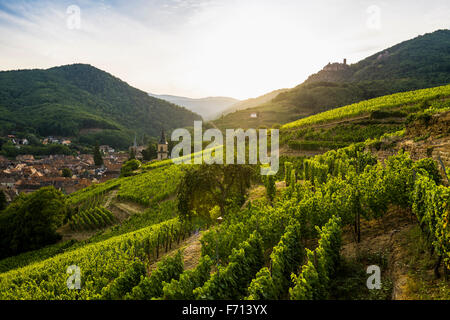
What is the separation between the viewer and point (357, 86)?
385 feet

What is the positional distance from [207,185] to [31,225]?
25306mm

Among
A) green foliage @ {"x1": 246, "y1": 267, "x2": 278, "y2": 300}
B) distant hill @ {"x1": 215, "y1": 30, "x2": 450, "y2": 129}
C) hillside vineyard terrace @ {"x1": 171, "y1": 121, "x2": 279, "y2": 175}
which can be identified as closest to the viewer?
green foliage @ {"x1": 246, "y1": 267, "x2": 278, "y2": 300}

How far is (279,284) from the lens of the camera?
7371mm

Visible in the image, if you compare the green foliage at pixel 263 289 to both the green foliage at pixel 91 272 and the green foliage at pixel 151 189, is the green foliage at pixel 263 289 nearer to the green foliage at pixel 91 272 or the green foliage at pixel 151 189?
the green foliage at pixel 91 272

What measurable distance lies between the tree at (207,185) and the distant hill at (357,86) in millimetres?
78193

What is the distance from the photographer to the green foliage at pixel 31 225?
28.7 m

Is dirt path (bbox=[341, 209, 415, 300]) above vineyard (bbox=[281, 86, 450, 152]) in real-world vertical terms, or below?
below

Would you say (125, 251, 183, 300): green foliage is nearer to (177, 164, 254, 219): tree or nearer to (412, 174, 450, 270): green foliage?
(177, 164, 254, 219): tree

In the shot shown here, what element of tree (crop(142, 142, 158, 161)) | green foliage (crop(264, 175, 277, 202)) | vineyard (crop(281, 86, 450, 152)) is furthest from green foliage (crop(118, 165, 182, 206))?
tree (crop(142, 142, 158, 161))

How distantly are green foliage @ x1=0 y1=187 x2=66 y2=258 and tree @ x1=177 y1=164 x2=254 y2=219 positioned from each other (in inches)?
849

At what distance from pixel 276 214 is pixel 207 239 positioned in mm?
3710

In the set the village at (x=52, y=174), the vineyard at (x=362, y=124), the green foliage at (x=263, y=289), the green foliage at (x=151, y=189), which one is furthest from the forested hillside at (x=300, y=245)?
the village at (x=52, y=174)

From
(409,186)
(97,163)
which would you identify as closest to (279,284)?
(409,186)

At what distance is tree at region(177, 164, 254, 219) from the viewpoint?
56.9 feet
